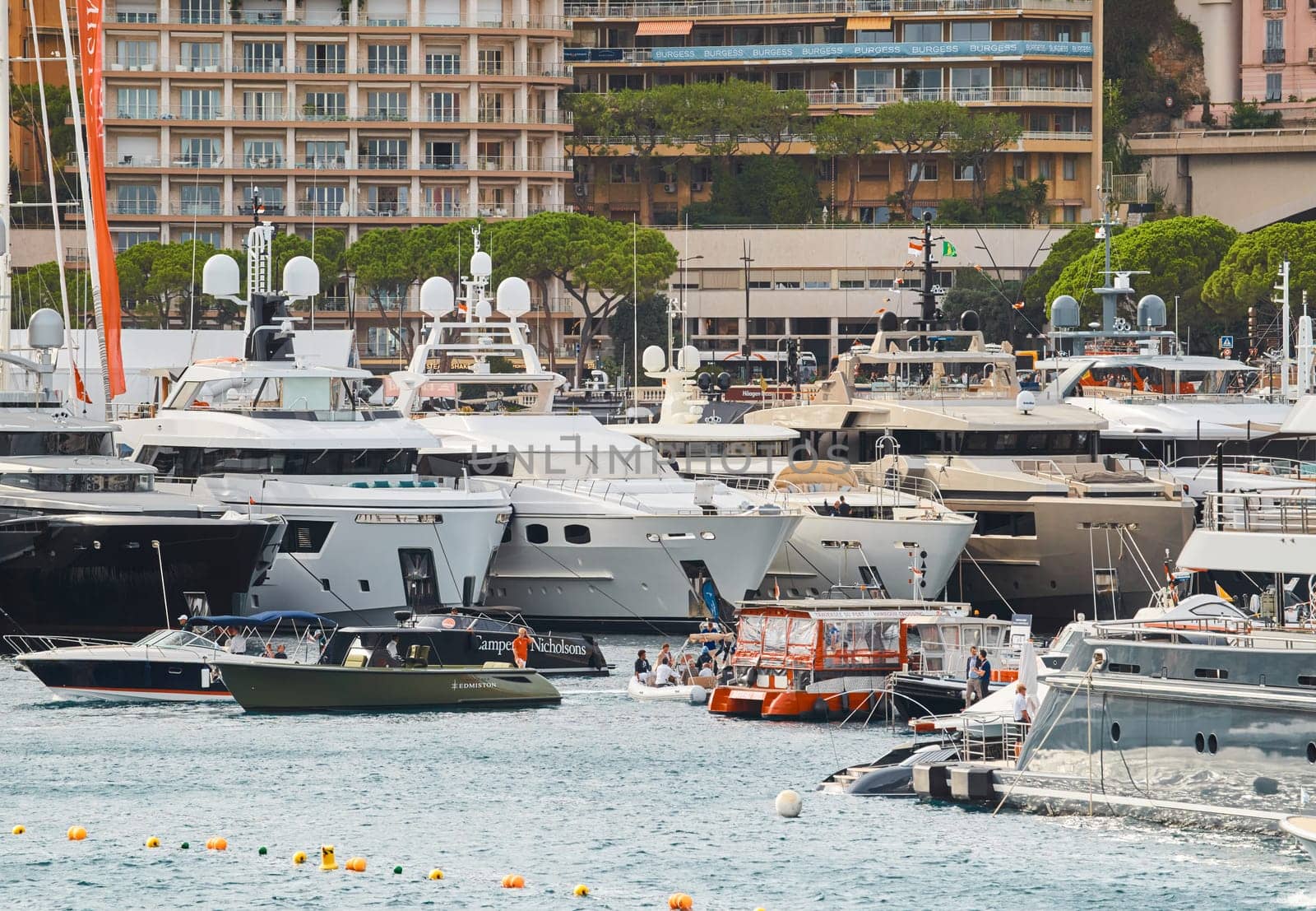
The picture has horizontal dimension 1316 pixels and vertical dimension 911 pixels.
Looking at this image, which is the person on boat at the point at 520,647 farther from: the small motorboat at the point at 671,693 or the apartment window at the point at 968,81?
the apartment window at the point at 968,81

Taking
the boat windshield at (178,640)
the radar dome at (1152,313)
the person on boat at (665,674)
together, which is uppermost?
the radar dome at (1152,313)

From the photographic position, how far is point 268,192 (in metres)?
118

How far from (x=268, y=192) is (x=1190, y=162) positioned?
4665cm

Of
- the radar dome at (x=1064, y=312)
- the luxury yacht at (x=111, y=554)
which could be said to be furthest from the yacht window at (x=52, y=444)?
the radar dome at (x=1064, y=312)

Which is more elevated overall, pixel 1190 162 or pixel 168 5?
pixel 168 5

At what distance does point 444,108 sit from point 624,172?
13.9m

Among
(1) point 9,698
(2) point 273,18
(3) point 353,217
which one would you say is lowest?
(1) point 9,698

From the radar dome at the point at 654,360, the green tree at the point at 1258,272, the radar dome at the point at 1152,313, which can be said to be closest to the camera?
the radar dome at the point at 654,360

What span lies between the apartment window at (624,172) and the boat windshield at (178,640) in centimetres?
9116

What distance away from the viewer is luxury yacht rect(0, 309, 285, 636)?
4241 cm

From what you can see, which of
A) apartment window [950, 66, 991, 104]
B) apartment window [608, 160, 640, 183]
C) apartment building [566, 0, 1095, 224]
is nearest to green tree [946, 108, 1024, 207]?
apartment window [950, 66, 991, 104]

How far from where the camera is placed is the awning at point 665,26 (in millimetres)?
127062

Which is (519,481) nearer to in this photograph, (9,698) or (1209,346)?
(9,698)

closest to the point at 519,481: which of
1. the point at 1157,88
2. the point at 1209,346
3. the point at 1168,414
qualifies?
the point at 1168,414
